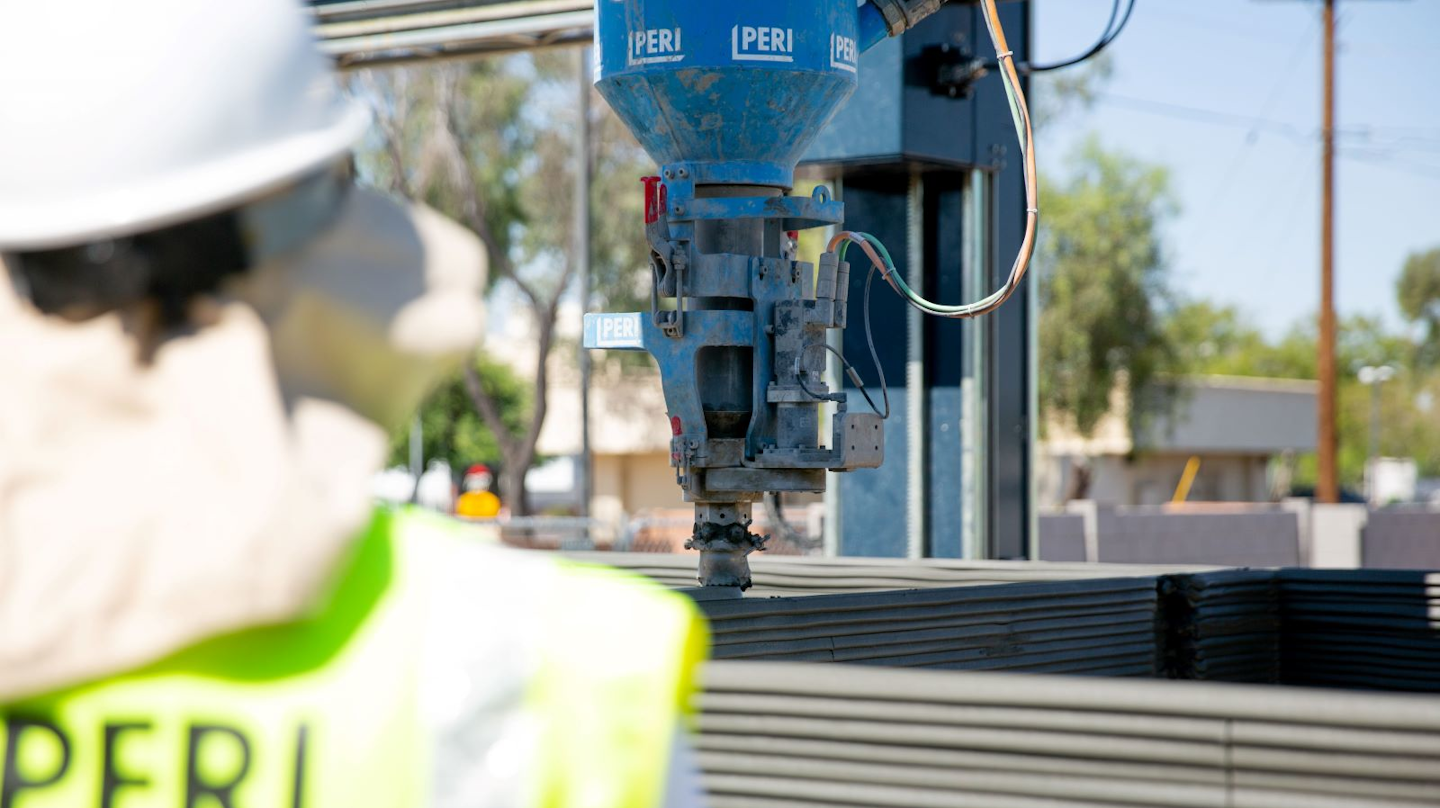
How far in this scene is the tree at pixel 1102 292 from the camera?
4144 cm

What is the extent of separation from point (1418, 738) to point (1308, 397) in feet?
221

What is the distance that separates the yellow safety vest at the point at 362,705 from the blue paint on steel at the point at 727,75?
662cm

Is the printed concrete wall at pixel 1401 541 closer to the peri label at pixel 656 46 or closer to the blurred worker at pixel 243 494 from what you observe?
the peri label at pixel 656 46

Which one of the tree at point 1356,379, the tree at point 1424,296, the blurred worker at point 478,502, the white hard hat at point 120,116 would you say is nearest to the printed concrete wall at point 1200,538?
the blurred worker at point 478,502

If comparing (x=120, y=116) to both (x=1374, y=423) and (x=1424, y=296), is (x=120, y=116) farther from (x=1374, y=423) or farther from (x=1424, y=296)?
(x=1424, y=296)

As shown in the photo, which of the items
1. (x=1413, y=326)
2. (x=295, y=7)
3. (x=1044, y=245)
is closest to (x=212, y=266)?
(x=295, y=7)

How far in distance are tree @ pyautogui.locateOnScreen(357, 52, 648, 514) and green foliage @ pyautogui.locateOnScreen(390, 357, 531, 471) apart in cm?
837

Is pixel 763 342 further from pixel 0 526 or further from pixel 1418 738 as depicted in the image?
pixel 0 526

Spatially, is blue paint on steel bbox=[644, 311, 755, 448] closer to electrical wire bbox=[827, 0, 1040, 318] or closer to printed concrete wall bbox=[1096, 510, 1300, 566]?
electrical wire bbox=[827, 0, 1040, 318]

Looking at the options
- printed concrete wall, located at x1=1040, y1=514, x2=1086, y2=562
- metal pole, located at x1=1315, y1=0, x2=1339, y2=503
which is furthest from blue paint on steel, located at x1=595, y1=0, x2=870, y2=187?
metal pole, located at x1=1315, y1=0, x2=1339, y2=503

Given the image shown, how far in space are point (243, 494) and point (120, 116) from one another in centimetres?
24

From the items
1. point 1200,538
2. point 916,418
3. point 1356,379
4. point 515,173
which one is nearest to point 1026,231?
point 916,418

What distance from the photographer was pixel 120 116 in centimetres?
108

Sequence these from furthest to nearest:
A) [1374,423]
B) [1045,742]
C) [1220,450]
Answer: [1374,423] < [1220,450] < [1045,742]
